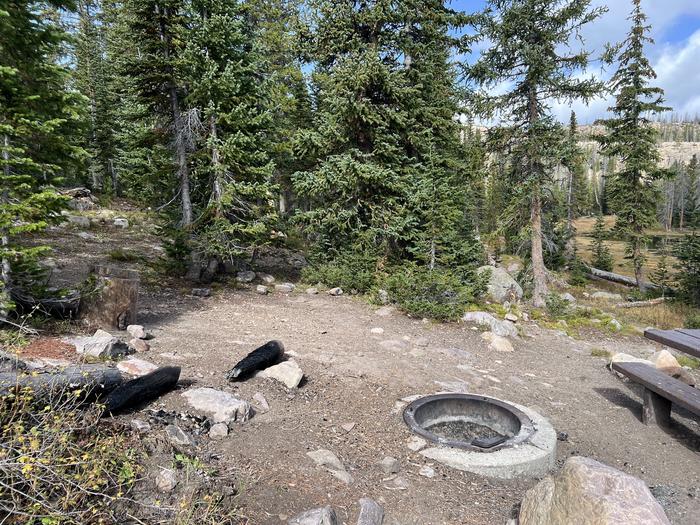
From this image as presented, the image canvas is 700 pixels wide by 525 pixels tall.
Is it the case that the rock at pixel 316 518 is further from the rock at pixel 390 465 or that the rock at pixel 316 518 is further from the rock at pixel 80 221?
the rock at pixel 80 221

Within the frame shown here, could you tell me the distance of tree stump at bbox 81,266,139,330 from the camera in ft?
22.8

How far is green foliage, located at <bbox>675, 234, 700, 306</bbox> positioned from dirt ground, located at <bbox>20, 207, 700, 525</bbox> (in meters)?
11.2

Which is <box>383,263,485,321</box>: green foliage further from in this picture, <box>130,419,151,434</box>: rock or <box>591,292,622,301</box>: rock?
<box>591,292,622,301</box>: rock

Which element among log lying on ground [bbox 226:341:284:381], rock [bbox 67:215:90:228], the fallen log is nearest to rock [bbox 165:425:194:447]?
log lying on ground [bbox 226:341:284:381]

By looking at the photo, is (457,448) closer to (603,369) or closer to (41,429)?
(41,429)

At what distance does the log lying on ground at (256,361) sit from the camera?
561 cm

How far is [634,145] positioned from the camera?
20.4 metres

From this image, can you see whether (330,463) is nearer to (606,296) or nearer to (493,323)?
(493,323)

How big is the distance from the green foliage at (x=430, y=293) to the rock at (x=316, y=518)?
751cm

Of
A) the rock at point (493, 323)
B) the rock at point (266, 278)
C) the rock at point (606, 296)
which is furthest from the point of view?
the rock at point (606, 296)

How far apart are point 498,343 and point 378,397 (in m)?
4.11

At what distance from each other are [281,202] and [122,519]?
22814mm

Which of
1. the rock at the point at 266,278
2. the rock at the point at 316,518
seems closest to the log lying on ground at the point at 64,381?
the rock at the point at 316,518

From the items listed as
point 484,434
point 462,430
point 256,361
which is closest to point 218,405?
point 256,361
